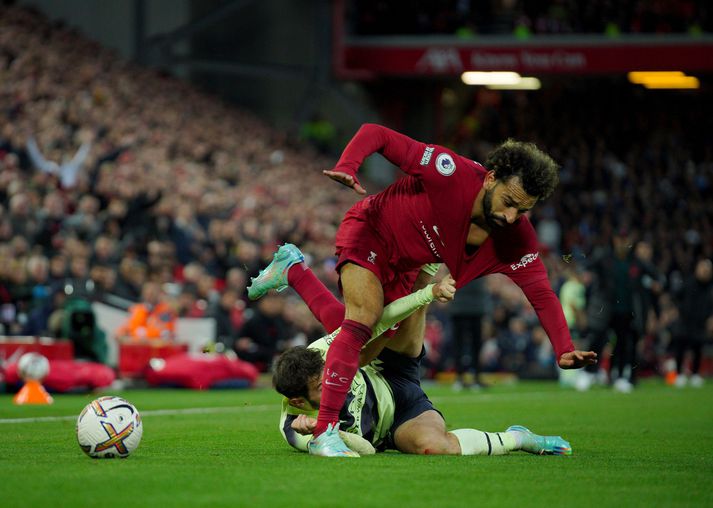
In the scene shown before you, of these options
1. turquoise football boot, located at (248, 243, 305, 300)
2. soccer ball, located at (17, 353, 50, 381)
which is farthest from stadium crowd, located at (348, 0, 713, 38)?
turquoise football boot, located at (248, 243, 305, 300)

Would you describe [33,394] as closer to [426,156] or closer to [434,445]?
[434,445]

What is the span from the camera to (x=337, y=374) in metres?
7.18

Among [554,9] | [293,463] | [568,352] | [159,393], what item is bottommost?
[159,393]

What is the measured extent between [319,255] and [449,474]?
16349 millimetres

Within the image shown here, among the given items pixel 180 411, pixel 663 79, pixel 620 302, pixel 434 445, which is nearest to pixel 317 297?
pixel 434 445

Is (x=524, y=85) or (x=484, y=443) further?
(x=524, y=85)

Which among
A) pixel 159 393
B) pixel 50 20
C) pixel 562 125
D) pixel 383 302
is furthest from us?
pixel 562 125

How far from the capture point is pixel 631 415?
12.6 m

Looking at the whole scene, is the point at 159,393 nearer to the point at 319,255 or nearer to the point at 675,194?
the point at 319,255

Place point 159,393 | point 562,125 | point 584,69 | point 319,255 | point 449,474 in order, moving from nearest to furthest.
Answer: point 449,474, point 159,393, point 319,255, point 584,69, point 562,125

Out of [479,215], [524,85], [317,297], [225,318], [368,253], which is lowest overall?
[225,318]

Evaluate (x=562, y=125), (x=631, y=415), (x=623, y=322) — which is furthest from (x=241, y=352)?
(x=562, y=125)

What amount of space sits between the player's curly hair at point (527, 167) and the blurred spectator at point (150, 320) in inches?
436

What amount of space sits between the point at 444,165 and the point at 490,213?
0.40m
